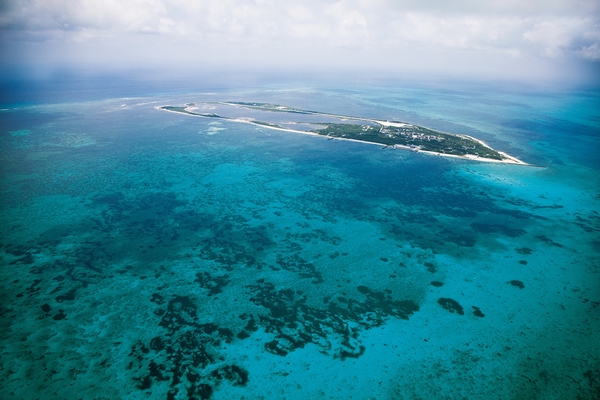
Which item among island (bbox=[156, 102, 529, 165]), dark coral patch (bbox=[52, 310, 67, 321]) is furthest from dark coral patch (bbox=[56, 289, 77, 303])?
island (bbox=[156, 102, 529, 165])

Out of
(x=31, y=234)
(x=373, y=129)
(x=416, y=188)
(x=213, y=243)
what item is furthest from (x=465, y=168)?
(x=31, y=234)

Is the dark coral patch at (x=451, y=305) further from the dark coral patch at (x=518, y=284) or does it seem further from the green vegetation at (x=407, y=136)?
the green vegetation at (x=407, y=136)

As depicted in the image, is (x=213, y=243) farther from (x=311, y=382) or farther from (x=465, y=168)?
(x=465, y=168)

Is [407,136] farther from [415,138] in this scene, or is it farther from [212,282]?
[212,282]

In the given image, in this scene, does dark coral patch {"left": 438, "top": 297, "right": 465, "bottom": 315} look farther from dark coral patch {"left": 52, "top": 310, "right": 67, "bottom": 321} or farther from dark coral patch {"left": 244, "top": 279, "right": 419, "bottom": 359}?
dark coral patch {"left": 52, "top": 310, "right": 67, "bottom": 321}

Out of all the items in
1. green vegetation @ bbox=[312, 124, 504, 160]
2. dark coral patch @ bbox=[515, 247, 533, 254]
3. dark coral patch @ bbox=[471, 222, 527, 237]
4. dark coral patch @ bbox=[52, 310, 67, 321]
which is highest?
green vegetation @ bbox=[312, 124, 504, 160]
